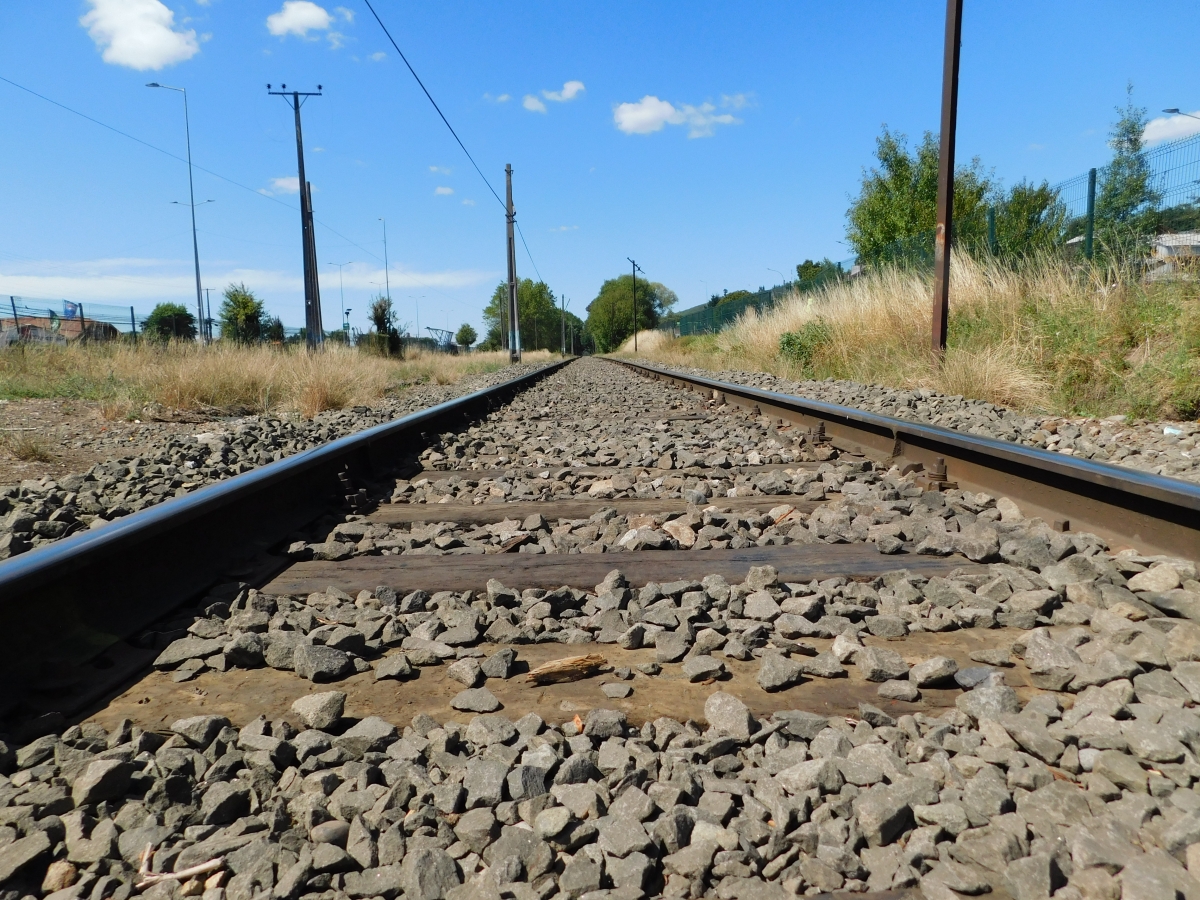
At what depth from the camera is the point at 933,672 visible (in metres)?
1.66

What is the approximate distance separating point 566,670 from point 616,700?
0.56 ft

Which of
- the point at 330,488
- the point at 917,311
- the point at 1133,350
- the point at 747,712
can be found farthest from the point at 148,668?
the point at 917,311

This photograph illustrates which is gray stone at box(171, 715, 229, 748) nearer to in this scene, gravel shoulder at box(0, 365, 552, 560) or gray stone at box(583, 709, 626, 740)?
gray stone at box(583, 709, 626, 740)

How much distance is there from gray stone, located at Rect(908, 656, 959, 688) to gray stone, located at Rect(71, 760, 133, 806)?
1487 mm

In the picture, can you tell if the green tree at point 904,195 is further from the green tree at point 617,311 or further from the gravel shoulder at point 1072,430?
the green tree at point 617,311

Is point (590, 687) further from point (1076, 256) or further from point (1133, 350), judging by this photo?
point (1076, 256)

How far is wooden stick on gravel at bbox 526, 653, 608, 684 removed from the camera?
1.78m

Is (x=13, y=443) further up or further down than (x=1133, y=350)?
further down

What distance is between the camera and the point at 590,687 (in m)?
1.75

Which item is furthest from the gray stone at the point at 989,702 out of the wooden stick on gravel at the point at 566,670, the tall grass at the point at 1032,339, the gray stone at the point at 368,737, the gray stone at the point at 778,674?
the tall grass at the point at 1032,339

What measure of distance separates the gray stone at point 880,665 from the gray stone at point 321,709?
1.10m

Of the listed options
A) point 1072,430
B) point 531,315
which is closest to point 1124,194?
point 1072,430

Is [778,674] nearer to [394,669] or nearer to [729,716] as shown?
[729,716]

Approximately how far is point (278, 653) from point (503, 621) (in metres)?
0.54
